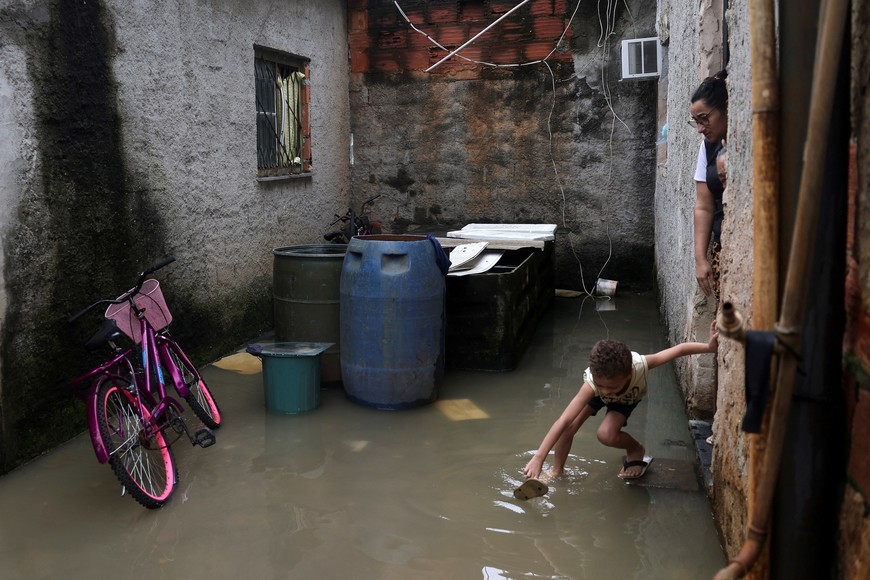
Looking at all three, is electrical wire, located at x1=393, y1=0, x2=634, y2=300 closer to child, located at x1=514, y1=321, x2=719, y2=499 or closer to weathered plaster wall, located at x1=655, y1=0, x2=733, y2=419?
weathered plaster wall, located at x1=655, y1=0, x2=733, y2=419

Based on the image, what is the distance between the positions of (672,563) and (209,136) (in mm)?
4537

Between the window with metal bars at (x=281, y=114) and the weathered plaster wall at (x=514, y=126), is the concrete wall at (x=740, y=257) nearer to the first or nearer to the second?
the weathered plaster wall at (x=514, y=126)

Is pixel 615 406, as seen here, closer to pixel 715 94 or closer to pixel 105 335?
pixel 715 94

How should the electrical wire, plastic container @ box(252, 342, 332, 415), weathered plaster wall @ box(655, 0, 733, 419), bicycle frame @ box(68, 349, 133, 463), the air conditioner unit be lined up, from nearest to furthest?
bicycle frame @ box(68, 349, 133, 463), weathered plaster wall @ box(655, 0, 733, 419), plastic container @ box(252, 342, 332, 415), the air conditioner unit, the electrical wire

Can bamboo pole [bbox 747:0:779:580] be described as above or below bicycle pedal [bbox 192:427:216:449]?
above

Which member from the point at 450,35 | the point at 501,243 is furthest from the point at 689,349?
the point at 450,35

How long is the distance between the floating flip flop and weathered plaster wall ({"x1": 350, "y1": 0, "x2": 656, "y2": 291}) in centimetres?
533

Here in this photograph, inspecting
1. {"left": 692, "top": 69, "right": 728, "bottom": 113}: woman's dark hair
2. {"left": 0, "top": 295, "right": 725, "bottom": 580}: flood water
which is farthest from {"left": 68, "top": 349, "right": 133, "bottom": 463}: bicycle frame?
{"left": 692, "top": 69, "right": 728, "bottom": 113}: woman's dark hair

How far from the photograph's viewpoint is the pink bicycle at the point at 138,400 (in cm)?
365

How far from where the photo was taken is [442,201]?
9.07 metres

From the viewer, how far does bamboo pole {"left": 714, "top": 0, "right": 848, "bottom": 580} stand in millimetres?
1689

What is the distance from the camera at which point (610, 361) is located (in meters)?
3.46

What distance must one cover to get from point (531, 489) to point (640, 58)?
5.58 metres

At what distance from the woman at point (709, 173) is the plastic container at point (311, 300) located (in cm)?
230
